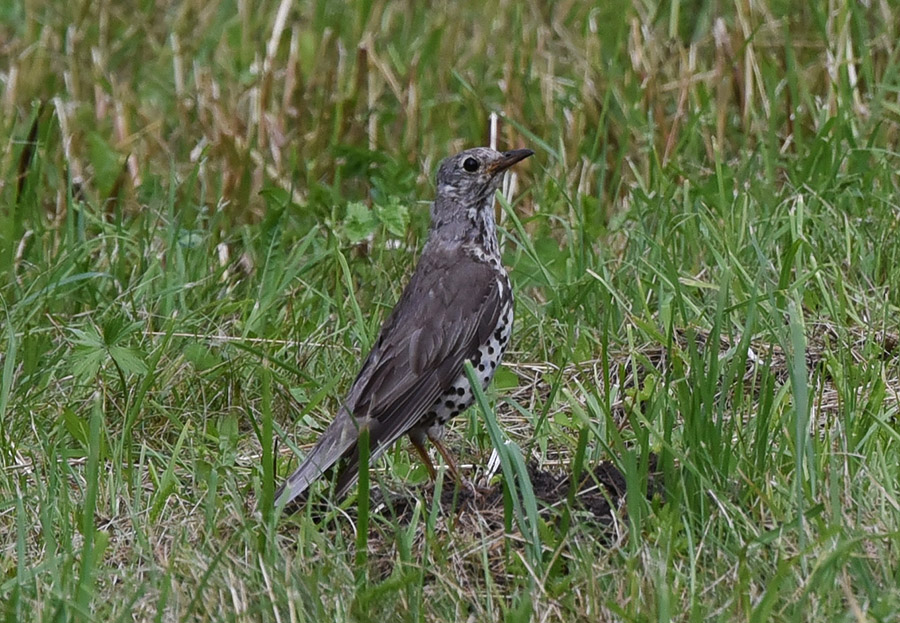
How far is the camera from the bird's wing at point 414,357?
429 centimetres

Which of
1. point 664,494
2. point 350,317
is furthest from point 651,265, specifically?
point 664,494

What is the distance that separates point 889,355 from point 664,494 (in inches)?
58.1

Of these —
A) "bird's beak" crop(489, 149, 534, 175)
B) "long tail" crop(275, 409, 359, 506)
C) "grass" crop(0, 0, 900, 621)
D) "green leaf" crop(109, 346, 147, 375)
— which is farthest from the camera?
"bird's beak" crop(489, 149, 534, 175)

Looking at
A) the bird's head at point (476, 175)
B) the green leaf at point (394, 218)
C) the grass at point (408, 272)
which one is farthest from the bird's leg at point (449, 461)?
the green leaf at point (394, 218)

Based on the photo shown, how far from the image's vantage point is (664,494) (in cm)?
388

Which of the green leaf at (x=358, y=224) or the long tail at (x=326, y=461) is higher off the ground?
the long tail at (x=326, y=461)

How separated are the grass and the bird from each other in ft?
0.51

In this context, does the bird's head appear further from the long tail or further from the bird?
the long tail

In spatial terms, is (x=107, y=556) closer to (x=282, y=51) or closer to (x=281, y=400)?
(x=281, y=400)

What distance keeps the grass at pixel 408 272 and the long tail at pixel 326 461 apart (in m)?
0.10

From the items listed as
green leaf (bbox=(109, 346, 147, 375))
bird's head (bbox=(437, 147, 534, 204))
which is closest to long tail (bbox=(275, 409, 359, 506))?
green leaf (bbox=(109, 346, 147, 375))

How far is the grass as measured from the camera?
140 inches

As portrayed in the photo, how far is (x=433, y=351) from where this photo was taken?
4598 mm

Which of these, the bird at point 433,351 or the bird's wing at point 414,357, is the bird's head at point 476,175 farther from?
the bird's wing at point 414,357
